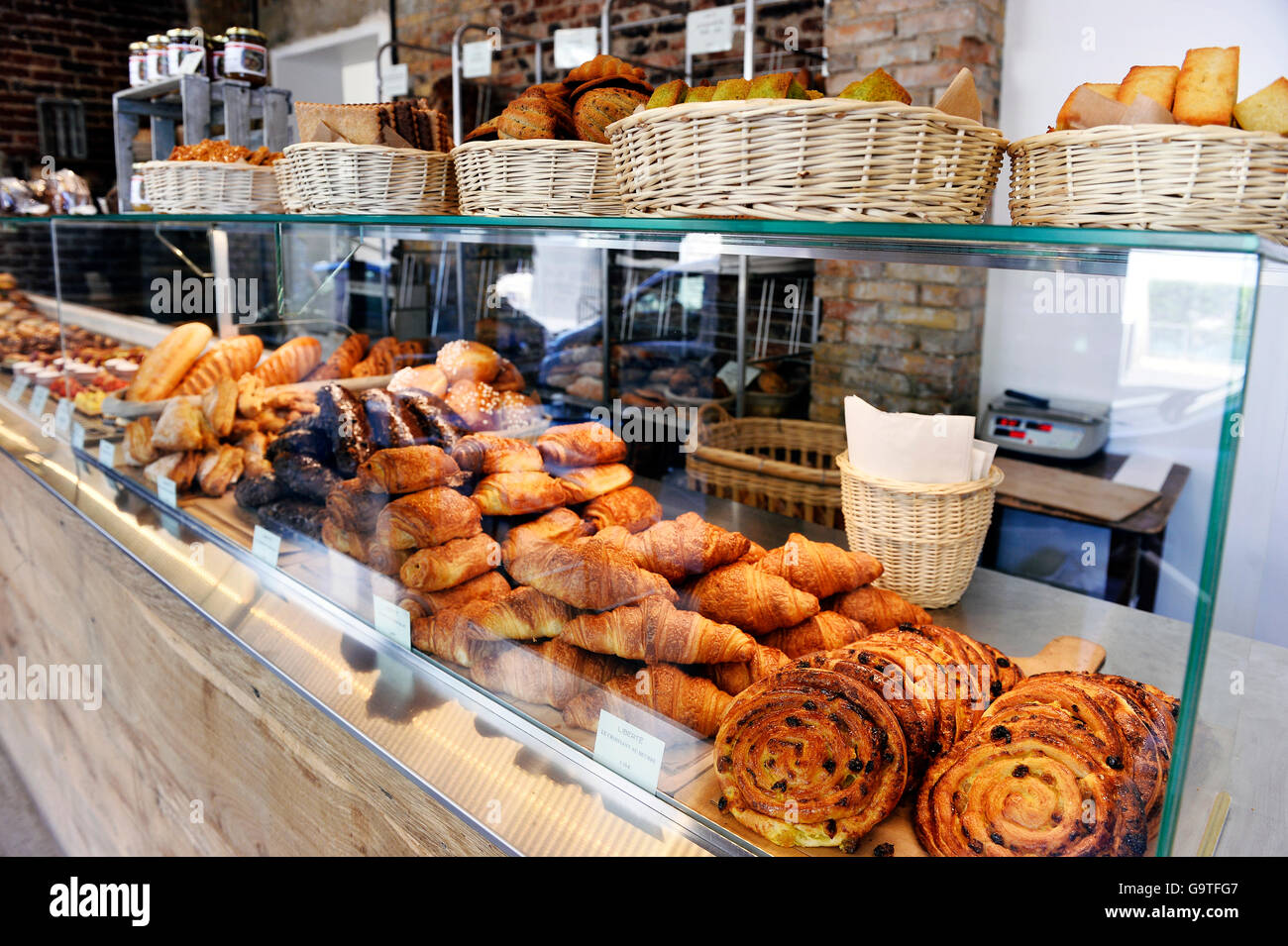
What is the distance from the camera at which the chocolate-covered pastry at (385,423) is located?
5.23 feet

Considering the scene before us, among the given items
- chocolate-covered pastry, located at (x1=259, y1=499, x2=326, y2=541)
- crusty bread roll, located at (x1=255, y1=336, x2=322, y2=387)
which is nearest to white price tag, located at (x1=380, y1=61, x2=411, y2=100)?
crusty bread roll, located at (x1=255, y1=336, x2=322, y2=387)

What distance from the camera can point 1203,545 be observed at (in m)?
0.68

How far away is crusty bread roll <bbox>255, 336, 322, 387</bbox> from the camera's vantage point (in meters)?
2.23

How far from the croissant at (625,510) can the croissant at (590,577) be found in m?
0.10

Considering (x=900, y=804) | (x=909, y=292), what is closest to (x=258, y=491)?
(x=900, y=804)

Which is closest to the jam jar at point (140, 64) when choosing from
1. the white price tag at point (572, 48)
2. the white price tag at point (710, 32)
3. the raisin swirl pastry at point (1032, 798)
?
the white price tag at point (572, 48)

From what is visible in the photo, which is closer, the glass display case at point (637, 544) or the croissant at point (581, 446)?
the glass display case at point (637, 544)

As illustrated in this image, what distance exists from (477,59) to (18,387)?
2.99 meters

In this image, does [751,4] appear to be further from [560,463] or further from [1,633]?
[1,633]

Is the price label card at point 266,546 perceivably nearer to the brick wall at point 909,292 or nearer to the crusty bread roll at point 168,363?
the crusty bread roll at point 168,363

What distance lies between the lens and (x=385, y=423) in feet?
5.40

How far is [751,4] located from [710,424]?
6.63ft

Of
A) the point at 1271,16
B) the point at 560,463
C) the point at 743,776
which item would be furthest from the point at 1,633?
the point at 1271,16

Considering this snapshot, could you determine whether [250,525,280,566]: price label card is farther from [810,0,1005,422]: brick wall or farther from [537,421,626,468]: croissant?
[810,0,1005,422]: brick wall
